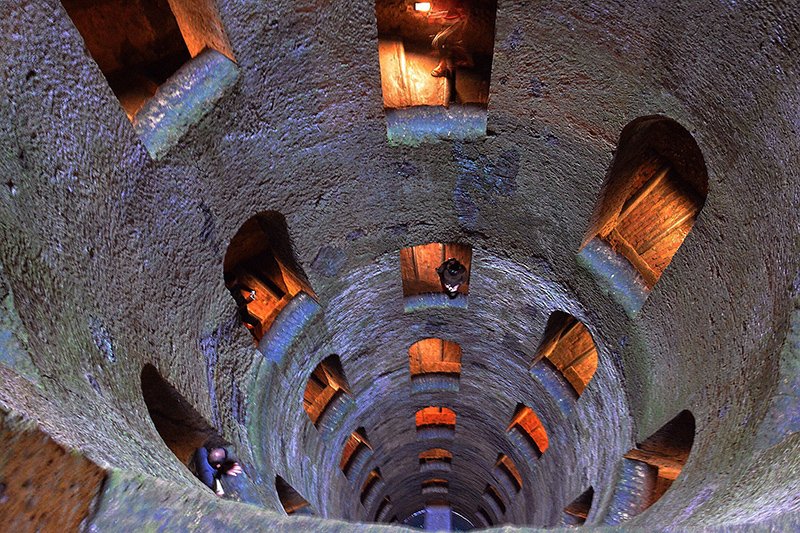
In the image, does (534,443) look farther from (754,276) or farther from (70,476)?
(70,476)

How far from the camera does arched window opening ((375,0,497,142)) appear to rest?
5.27 metres

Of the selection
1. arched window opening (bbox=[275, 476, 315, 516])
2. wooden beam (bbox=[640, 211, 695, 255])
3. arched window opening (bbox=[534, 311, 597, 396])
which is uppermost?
wooden beam (bbox=[640, 211, 695, 255])

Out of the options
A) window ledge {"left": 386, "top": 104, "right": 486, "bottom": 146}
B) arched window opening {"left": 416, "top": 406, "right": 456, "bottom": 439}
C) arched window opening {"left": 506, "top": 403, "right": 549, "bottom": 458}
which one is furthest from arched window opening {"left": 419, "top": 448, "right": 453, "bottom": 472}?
window ledge {"left": 386, "top": 104, "right": 486, "bottom": 146}

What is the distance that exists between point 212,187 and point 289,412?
300cm

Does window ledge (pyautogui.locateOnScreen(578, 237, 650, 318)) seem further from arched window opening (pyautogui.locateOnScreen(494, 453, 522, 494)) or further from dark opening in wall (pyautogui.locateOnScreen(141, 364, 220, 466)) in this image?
arched window opening (pyautogui.locateOnScreen(494, 453, 522, 494))

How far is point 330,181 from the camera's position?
531 cm

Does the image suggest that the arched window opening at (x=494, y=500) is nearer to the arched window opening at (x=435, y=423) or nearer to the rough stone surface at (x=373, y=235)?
the arched window opening at (x=435, y=423)

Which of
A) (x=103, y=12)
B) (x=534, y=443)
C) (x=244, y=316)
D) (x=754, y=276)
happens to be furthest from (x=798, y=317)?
(x=534, y=443)

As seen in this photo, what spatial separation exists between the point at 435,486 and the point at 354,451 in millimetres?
5537

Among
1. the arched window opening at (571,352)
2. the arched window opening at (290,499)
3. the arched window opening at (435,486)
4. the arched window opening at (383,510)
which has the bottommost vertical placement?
the arched window opening at (290,499)

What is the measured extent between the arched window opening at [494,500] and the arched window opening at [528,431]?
10.8ft

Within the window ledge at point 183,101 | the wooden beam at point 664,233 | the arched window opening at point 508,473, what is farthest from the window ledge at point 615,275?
the arched window opening at point 508,473

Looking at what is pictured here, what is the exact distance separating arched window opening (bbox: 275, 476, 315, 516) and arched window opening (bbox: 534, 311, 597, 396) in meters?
3.19

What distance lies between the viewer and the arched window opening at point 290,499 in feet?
19.9
